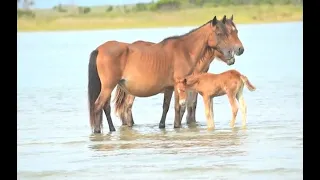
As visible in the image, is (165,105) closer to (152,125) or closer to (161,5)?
(152,125)

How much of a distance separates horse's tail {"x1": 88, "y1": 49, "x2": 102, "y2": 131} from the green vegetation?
0.92ft

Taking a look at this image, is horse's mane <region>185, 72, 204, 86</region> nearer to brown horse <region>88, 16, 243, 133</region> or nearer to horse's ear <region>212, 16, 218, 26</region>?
brown horse <region>88, 16, 243, 133</region>

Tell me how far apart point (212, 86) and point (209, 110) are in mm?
150

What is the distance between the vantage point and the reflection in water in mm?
5613

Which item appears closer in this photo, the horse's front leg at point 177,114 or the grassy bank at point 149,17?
the horse's front leg at point 177,114

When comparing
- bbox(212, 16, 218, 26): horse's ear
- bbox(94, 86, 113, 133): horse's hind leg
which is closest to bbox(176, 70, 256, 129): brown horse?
bbox(212, 16, 218, 26): horse's ear

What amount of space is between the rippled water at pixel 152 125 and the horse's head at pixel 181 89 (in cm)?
12

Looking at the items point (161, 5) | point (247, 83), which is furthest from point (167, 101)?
point (161, 5)

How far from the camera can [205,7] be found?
589cm

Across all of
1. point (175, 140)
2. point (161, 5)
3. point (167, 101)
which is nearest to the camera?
point (175, 140)

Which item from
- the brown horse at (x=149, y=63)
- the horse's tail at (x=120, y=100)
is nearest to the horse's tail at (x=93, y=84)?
the brown horse at (x=149, y=63)

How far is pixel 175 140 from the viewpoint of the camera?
18.6 ft

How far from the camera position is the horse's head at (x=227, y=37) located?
575cm

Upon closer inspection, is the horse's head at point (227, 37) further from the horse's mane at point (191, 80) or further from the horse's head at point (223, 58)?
the horse's mane at point (191, 80)
